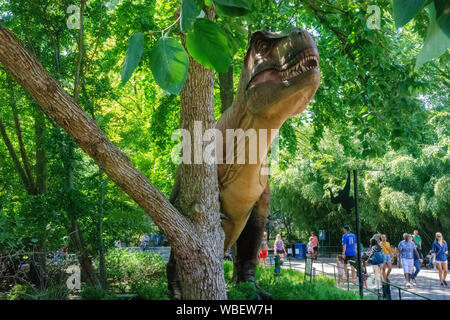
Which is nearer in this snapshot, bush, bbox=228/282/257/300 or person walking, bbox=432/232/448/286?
bush, bbox=228/282/257/300

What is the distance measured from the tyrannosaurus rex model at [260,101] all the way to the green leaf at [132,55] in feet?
7.06

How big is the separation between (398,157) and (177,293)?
14217 millimetres

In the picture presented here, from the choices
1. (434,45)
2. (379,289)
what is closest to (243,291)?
(379,289)

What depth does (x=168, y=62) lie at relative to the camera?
0.80m

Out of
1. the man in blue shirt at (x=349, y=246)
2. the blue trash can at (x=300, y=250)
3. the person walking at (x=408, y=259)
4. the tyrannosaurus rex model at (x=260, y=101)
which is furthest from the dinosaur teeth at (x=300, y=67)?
the blue trash can at (x=300, y=250)

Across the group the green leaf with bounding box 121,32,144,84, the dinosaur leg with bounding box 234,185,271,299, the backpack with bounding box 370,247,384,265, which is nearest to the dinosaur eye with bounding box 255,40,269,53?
the dinosaur leg with bounding box 234,185,271,299

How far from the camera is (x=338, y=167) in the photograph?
18.2 meters

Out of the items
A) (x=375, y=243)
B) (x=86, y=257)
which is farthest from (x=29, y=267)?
(x=375, y=243)

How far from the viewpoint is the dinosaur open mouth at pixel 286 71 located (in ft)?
9.20

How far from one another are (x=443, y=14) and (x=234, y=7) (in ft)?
1.21

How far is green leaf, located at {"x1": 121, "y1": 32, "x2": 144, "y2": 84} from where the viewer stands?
0.75 m

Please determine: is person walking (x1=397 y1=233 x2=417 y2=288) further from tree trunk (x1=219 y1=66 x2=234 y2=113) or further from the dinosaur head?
the dinosaur head

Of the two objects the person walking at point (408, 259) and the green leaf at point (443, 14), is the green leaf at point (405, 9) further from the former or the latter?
the person walking at point (408, 259)

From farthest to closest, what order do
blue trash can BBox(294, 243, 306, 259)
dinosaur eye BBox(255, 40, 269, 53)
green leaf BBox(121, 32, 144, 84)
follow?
blue trash can BBox(294, 243, 306, 259) → dinosaur eye BBox(255, 40, 269, 53) → green leaf BBox(121, 32, 144, 84)
